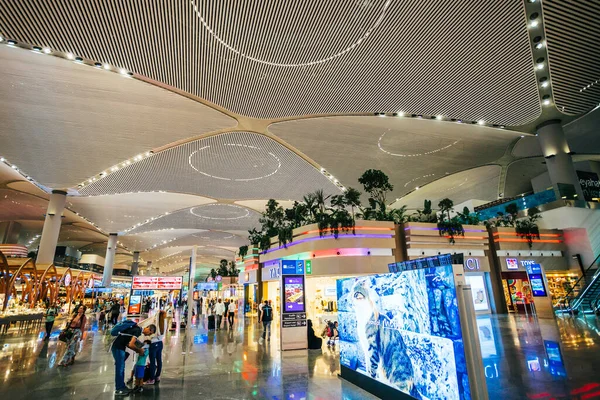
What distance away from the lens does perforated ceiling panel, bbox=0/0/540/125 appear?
984 centimetres

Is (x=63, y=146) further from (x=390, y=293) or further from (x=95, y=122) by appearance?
(x=390, y=293)

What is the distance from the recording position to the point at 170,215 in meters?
32.8

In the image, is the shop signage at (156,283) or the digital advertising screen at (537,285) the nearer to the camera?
the digital advertising screen at (537,285)

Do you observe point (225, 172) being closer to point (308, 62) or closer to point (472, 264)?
point (308, 62)

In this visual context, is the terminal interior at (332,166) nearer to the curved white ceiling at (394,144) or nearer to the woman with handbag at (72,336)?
the curved white ceiling at (394,144)

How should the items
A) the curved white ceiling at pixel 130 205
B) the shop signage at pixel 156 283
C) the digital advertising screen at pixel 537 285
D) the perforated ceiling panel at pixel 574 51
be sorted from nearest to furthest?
1. the perforated ceiling panel at pixel 574 51
2. the digital advertising screen at pixel 537 285
3. the shop signage at pixel 156 283
4. the curved white ceiling at pixel 130 205

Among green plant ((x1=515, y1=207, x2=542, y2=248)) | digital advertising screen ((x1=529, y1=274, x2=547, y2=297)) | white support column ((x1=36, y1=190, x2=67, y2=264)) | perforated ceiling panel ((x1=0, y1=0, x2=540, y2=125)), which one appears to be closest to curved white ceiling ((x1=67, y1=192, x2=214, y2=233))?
white support column ((x1=36, y1=190, x2=67, y2=264))

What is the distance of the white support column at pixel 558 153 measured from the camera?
18.0m

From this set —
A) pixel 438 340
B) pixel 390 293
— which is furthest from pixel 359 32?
pixel 438 340

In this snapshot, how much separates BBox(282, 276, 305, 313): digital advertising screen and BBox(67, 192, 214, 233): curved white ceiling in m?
19.7

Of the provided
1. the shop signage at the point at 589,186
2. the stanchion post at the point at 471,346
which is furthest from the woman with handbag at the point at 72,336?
the shop signage at the point at 589,186

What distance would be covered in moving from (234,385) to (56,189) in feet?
83.6

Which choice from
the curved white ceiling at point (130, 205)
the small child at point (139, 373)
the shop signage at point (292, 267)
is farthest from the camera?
the curved white ceiling at point (130, 205)

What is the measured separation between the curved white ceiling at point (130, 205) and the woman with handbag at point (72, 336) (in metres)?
19.5
